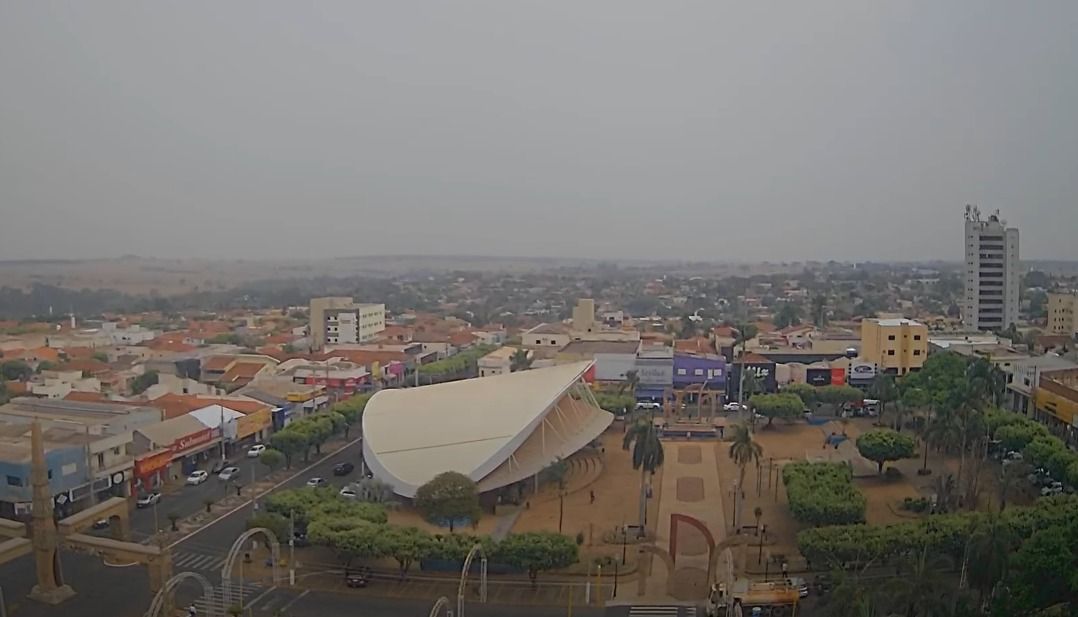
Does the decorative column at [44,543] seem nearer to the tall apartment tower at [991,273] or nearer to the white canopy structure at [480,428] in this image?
the white canopy structure at [480,428]

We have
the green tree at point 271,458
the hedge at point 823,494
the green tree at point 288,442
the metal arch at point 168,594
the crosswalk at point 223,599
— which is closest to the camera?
the metal arch at point 168,594

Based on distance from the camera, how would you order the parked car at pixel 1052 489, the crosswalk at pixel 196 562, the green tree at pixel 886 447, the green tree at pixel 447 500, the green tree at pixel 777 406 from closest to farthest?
the crosswalk at pixel 196 562 < the green tree at pixel 447 500 < the parked car at pixel 1052 489 < the green tree at pixel 886 447 < the green tree at pixel 777 406

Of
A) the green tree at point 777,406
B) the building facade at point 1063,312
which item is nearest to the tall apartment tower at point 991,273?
the building facade at point 1063,312

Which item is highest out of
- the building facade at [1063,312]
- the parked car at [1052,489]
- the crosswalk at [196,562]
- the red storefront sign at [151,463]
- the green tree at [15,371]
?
the building facade at [1063,312]

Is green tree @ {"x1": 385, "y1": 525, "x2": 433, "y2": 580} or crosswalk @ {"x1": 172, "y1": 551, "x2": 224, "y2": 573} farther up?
green tree @ {"x1": 385, "y1": 525, "x2": 433, "y2": 580}

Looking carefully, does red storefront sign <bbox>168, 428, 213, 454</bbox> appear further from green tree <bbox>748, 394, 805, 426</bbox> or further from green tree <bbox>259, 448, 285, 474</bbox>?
green tree <bbox>748, 394, 805, 426</bbox>

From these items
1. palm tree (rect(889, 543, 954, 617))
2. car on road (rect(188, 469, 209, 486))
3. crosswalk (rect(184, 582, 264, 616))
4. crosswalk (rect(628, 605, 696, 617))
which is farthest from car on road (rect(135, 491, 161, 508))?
palm tree (rect(889, 543, 954, 617))
